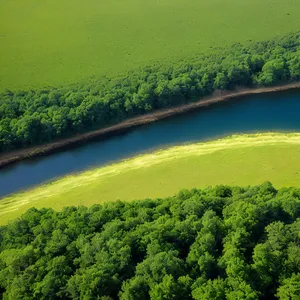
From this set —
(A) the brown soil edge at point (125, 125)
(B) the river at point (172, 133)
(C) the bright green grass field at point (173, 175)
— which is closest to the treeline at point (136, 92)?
(A) the brown soil edge at point (125, 125)

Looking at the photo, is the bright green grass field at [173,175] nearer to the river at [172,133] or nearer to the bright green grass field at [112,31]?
the river at [172,133]

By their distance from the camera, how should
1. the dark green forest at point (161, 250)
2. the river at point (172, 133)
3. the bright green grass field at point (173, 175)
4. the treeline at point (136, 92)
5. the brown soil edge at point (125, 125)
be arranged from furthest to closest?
1. the treeline at point (136, 92)
2. the brown soil edge at point (125, 125)
3. the river at point (172, 133)
4. the bright green grass field at point (173, 175)
5. the dark green forest at point (161, 250)

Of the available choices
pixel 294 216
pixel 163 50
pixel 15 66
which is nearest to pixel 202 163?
pixel 294 216

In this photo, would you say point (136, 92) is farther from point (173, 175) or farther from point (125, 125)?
point (173, 175)

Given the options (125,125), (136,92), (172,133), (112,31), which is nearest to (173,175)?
(172,133)

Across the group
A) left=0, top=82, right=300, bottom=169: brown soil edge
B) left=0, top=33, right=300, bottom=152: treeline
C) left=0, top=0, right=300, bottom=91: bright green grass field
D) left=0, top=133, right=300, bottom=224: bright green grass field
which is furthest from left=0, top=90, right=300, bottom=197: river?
left=0, top=0, right=300, bottom=91: bright green grass field

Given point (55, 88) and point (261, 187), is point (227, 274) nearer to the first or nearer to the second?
point (261, 187)
